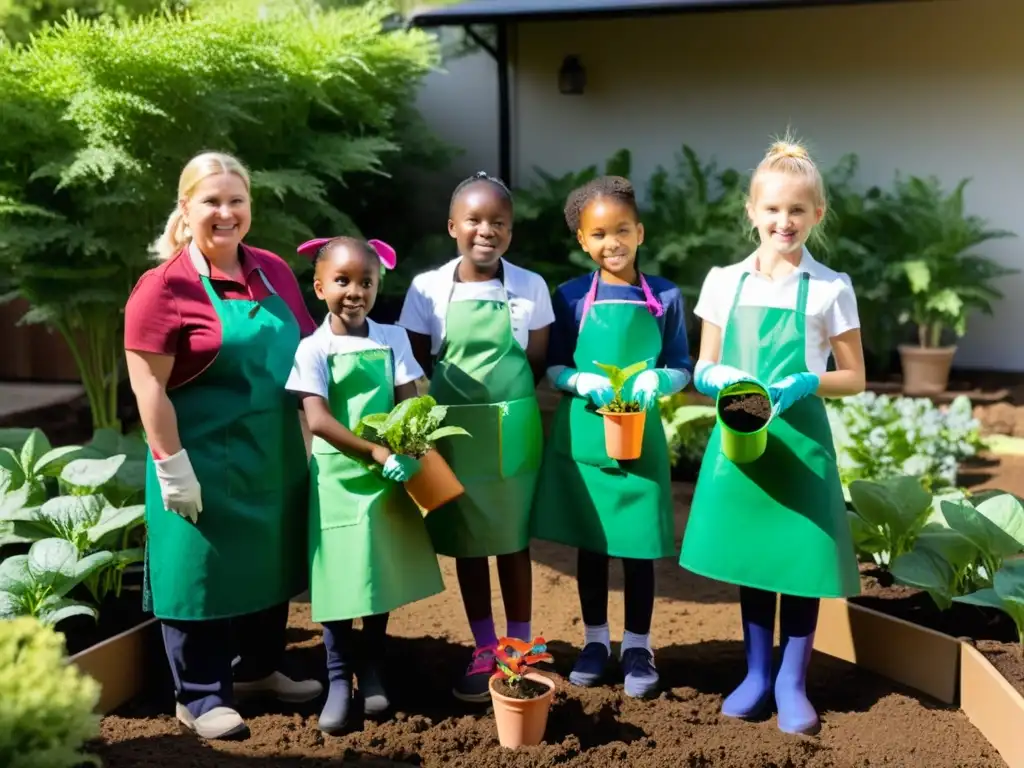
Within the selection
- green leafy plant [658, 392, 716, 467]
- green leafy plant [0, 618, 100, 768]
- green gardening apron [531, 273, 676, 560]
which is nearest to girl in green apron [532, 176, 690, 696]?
green gardening apron [531, 273, 676, 560]

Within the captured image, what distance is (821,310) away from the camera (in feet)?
10.8

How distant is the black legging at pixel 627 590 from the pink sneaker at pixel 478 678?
38 cm

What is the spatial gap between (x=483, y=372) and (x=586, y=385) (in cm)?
33

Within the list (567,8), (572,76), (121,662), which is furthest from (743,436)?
(572,76)

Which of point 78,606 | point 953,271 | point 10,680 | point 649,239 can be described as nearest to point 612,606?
point 78,606

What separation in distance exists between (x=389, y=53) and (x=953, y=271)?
4785 millimetres

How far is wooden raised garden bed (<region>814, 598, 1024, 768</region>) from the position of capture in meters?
3.23

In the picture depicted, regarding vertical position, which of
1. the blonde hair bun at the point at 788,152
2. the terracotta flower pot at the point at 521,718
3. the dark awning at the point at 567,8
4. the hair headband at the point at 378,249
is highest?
the dark awning at the point at 567,8

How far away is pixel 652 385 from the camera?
3.37 meters

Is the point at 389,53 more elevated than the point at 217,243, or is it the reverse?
the point at 389,53

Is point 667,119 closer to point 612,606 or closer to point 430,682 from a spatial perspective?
point 612,606

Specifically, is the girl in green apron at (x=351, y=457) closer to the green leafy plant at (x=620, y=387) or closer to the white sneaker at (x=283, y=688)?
the white sneaker at (x=283, y=688)

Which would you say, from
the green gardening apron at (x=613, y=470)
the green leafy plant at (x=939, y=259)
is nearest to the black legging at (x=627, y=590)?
the green gardening apron at (x=613, y=470)

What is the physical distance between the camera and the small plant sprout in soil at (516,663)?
3.19 metres
